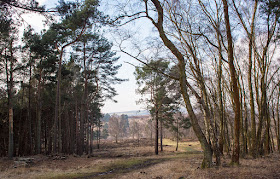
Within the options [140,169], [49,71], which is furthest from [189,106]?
[49,71]

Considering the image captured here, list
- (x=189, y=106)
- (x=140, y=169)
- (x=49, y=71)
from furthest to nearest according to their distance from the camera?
(x=49, y=71)
(x=140, y=169)
(x=189, y=106)

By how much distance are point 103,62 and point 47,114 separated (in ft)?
32.7

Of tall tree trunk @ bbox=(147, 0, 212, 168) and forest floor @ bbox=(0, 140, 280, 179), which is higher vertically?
tall tree trunk @ bbox=(147, 0, 212, 168)

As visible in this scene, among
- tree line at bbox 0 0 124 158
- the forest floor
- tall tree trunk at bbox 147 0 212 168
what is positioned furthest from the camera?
tree line at bbox 0 0 124 158

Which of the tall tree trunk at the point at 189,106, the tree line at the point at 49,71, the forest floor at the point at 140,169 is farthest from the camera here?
the tree line at the point at 49,71

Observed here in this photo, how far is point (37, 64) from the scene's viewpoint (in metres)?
18.7

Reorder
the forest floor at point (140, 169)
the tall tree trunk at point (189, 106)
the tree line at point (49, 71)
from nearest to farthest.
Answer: the forest floor at point (140, 169) < the tall tree trunk at point (189, 106) < the tree line at point (49, 71)

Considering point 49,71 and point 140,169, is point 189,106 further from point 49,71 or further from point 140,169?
point 49,71

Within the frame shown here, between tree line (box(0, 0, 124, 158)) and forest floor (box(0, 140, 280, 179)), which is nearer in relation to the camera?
forest floor (box(0, 140, 280, 179))

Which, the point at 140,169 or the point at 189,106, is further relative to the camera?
the point at 140,169

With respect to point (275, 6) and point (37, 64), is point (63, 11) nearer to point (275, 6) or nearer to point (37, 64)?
point (275, 6)

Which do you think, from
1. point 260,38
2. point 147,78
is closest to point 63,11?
point 260,38

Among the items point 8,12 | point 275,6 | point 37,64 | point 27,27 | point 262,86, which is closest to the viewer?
point 8,12

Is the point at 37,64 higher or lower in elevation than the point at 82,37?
lower
